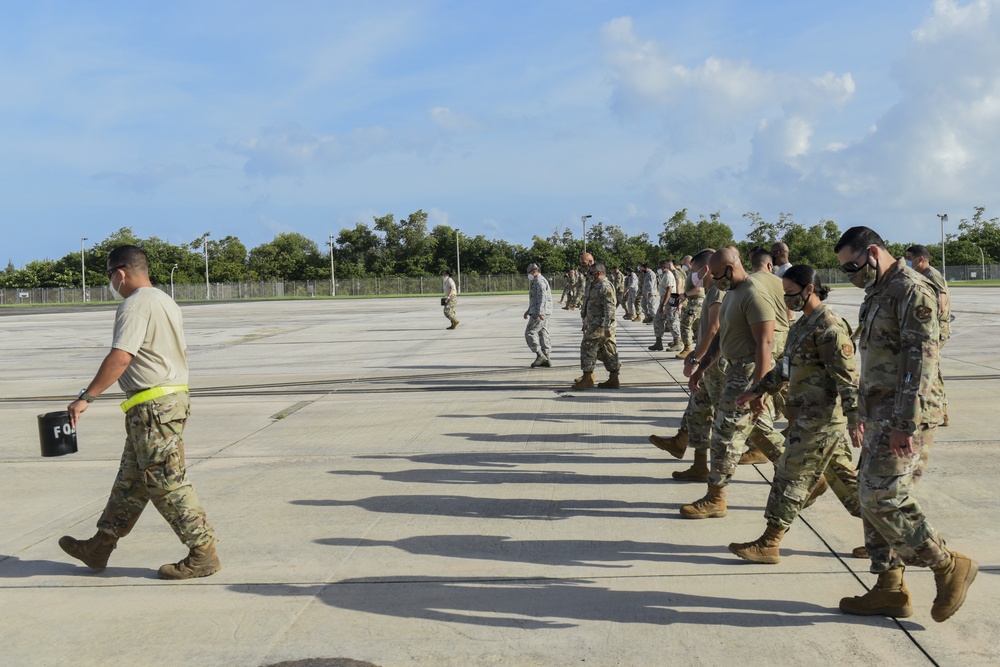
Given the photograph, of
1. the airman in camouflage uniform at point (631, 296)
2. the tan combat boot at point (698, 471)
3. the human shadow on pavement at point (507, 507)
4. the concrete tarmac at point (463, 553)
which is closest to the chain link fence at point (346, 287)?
the airman in camouflage uniform at point (631, 296)

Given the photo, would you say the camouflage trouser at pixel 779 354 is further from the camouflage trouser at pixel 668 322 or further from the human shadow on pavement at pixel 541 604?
the camouflage trouser at pixel 668 322

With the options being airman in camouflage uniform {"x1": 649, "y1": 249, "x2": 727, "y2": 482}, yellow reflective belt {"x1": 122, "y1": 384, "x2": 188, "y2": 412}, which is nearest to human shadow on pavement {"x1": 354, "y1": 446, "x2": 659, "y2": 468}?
airman in camouflage uniform {"x1": 649, "y1": 249, "x2": 727, "y2": 482}

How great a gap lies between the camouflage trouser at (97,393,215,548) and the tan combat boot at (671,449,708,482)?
3542mm

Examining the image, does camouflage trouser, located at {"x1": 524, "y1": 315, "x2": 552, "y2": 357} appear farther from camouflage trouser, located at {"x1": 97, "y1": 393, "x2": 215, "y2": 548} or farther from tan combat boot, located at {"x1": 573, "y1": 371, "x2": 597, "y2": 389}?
camouflage trouser, located at {"x1": 97, "y1": 393, "x2": 215, "y2": 548}

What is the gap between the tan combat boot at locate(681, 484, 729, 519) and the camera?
18.9 feet

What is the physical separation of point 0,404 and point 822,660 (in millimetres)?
11846

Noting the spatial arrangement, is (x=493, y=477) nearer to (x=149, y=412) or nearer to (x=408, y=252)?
(x=149, y=412)

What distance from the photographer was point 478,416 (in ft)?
32.9

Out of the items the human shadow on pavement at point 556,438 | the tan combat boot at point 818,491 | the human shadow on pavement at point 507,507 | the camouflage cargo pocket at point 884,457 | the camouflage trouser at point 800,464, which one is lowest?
the human shadow on pavement at point 507,507

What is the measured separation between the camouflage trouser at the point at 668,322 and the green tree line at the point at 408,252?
69007 millimetres

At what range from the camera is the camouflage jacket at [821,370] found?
4801mm

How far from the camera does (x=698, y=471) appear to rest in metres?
6.85

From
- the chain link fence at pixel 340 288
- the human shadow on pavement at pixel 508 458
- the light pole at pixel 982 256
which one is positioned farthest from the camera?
the light pole at pixel 982 256

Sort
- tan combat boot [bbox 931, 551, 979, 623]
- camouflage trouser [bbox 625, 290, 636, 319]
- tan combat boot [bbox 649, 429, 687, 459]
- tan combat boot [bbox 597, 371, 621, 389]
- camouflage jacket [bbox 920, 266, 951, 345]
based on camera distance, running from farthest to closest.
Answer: camouflage trouser [bbox 625, 290, 636, 319] < tan combat boot [bbox 597, 371, 621, 389] < tan combat boot [bbox 649, 429, 687, 459] < camouflage jacket [bbox 920, 266, 951, 345] < tan combat boot [bbox 931, 551, 979, 623]
